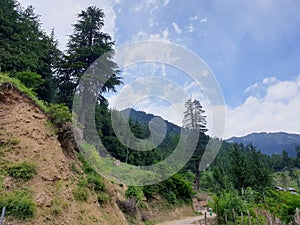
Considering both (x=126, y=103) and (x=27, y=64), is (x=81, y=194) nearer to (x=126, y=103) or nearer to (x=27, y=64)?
(x=126, y=103)

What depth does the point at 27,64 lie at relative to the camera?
15406mm

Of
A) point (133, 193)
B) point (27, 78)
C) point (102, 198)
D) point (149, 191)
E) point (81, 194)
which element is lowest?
point (149, 191)

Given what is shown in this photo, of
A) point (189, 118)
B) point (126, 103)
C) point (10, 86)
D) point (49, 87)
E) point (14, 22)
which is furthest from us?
point (189, 118)

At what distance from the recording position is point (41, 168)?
8.48m

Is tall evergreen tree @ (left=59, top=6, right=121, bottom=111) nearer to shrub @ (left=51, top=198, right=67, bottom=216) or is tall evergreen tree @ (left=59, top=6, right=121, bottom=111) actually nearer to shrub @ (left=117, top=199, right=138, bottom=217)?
shrub @ (left=117, top=199, right=138, bottom=217)

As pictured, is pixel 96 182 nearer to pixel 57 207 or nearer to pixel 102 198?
pixel 102 198

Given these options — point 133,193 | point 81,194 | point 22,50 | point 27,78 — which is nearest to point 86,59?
point 22,50

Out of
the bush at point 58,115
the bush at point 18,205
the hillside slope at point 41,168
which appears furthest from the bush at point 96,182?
the bush at point 18,205

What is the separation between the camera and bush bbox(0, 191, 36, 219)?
6.71 m

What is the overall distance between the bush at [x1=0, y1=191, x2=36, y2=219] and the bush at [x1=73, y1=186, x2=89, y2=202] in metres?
2.21

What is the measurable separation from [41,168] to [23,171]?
652 mm

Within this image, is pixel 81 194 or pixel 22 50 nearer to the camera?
pixel 81 194

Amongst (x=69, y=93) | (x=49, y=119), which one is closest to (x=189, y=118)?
(x=69, y=93)

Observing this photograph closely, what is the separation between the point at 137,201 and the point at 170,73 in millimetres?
7717
